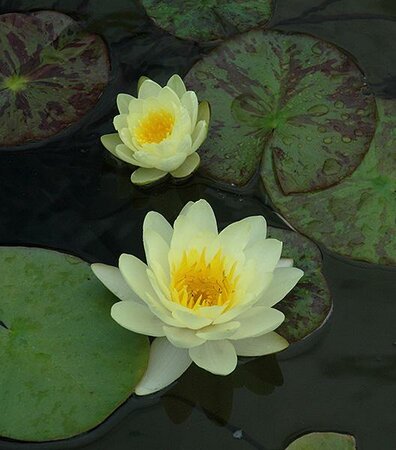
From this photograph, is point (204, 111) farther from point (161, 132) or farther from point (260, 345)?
point (260, 345)

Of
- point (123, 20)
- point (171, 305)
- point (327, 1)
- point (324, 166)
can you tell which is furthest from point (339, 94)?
point (171, 305)

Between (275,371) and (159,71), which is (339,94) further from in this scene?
(275,371)

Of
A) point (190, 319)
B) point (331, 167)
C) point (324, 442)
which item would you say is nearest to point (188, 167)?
point (331, 167)

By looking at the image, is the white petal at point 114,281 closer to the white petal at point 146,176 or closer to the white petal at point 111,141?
the white petal at point 146,176

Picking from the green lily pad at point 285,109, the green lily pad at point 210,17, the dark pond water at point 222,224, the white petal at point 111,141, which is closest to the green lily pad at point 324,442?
the dark pond water at point 222,224

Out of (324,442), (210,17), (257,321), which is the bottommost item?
(324,442)

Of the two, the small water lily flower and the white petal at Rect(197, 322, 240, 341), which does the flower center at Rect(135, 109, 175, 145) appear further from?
the white petal at Rect(197, 322, 240, 341)

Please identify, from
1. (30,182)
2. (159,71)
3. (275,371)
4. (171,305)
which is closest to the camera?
(171,305)
